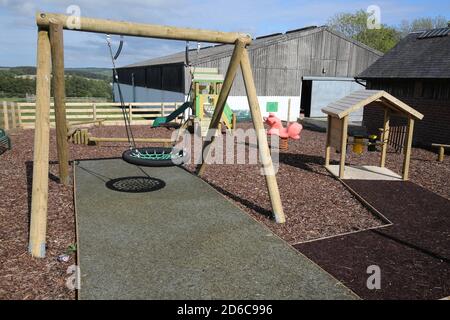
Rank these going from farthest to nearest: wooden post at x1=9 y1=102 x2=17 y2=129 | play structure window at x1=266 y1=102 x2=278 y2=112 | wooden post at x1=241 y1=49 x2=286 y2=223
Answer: play structure window at x1=266 y1=102 x2=278 y2=112
wooden post at x1=9 y1=102 x2=17 y2=129
wooden post at x1=241 y1=49 x2=286 y2=223

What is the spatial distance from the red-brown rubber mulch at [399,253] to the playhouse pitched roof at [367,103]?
2.34 metres

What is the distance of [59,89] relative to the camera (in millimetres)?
6289

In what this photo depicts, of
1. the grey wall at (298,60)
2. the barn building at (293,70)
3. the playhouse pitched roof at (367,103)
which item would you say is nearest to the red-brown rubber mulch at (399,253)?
the playhouse pitched roof at (367,103)

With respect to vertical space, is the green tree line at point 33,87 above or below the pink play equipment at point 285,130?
above

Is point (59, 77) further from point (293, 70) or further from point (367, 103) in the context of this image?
point (293, 70)

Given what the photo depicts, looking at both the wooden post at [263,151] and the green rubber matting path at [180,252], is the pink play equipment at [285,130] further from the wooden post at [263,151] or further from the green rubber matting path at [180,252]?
the wooden post at [263,151]

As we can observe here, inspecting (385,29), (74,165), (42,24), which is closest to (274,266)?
(42,24)

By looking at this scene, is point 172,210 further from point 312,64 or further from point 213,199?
point 312,64

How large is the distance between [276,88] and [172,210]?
18.9 meters

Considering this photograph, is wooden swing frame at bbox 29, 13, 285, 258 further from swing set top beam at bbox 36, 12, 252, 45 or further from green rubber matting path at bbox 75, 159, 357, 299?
green rubber matting path at bbox 75, 159, 357, 299

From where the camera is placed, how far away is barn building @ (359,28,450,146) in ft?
45.5

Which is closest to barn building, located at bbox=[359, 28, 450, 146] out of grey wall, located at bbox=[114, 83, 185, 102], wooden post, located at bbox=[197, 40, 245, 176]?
wooden post, located at bbox=[197, 40, 245, 176]

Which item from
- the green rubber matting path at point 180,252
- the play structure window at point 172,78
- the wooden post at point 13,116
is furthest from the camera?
the play structure window at point 172,78

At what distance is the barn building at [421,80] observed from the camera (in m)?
13.9
